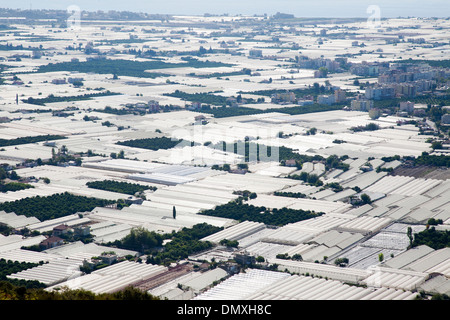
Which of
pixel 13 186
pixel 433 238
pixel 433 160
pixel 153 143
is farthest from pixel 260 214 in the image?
pixel 153 143

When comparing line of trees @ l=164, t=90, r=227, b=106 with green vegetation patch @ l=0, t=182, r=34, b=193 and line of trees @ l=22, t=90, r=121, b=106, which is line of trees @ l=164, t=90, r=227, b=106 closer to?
line of trees @ l=22, t=90, r=121, b=106

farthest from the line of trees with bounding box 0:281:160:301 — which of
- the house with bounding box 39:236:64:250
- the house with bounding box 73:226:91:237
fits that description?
the house with bounding box 73:226:91:237

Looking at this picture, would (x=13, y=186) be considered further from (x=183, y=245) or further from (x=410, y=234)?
(x=410, y=234)

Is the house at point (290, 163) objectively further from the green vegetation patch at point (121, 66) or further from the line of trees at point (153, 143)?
the green vegetation patch at point (121, 66)

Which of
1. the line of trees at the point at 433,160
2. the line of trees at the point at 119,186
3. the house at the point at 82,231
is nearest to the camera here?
Answer: the house at the point at 82,231

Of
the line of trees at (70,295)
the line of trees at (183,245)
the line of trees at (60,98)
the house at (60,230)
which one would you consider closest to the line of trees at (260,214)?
the line of trees at (183,245)

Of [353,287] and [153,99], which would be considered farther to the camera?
[153,99]
